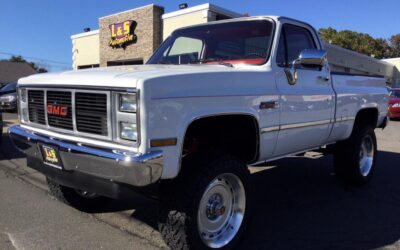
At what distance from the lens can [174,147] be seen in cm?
309

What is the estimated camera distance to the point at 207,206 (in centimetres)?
366

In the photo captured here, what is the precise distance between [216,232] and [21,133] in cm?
201

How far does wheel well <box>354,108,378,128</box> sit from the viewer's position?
20.4 ft

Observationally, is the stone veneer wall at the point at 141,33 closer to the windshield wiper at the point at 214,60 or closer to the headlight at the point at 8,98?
the headlight at the point at 8,98

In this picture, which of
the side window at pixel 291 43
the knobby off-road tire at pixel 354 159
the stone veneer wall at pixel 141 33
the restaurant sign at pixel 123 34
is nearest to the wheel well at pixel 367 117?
the knobby off-road tire at pixel 354 159

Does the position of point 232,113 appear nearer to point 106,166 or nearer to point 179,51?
point 106,166

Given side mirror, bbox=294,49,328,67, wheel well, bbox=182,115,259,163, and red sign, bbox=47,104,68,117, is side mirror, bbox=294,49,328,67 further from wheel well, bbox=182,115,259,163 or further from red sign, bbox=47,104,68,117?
red sign, bbox=47,104,68,117

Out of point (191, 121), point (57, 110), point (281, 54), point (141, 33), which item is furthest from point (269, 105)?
point (141, 33)

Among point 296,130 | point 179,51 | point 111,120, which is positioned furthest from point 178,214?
point 179,51

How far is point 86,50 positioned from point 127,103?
88.5 ft

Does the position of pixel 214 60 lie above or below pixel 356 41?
below

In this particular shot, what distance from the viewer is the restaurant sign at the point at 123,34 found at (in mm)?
23000

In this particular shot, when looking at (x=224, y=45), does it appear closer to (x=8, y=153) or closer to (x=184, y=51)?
(x=184, y=51)

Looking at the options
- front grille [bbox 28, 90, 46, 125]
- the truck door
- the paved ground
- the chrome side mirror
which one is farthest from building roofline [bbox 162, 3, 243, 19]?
front grille [bbox 28, 90, 46, 125]
